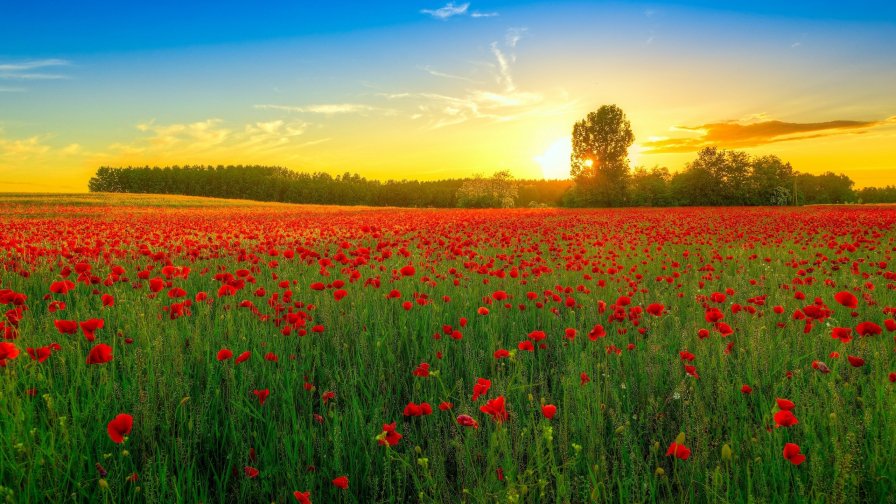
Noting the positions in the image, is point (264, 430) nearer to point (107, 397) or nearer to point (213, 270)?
point (107, 397)

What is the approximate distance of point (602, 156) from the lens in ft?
200

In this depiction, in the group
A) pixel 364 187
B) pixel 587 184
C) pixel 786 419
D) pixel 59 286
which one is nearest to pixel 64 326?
pixel 59 286

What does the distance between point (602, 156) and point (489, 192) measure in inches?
1150

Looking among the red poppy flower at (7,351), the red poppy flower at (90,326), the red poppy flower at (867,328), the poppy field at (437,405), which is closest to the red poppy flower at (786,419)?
the poppy field at (437,405)

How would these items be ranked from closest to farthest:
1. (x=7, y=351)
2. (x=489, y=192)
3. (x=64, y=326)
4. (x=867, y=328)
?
(x=7, y=351) → (x=64, y=326) → (x=867, y=328) → (x=489, y=192)

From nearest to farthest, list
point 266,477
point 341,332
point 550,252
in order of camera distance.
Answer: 1. point 266,477
2. point 341,332
3. point 550,252

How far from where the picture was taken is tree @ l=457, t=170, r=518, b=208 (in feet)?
281

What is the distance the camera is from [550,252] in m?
8.97

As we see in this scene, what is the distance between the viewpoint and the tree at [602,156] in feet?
194

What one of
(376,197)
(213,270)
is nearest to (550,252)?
(213,270)

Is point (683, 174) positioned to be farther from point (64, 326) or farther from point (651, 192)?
point (64, 326)

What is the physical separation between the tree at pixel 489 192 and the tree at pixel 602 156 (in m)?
25.2

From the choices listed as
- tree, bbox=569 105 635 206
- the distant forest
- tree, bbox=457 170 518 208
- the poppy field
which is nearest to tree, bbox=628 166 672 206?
the distant forest

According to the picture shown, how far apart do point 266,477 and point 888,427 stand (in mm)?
3017
